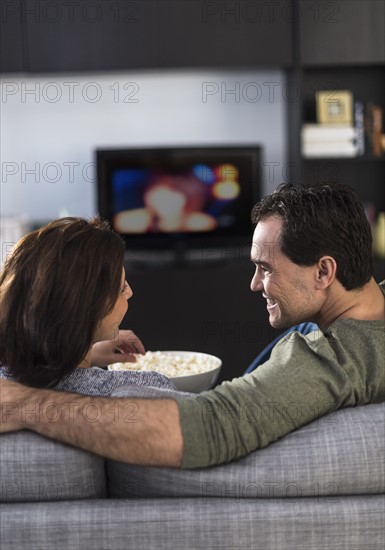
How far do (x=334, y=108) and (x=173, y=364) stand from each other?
3.22 metres

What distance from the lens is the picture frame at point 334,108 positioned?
5.32m

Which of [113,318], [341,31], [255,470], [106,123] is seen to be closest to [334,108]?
[341,31]

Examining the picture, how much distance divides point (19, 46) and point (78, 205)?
3.28ft

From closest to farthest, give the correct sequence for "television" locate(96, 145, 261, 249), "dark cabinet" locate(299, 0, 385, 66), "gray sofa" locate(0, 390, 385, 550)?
"gray sofa" locate(0, 390, 385, 550) < "dark cabinet" locate(299, 0, 385, 66) < "television" locate(96, 145, 261, 249)

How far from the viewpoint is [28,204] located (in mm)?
5621

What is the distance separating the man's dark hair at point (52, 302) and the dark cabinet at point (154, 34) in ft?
12.0

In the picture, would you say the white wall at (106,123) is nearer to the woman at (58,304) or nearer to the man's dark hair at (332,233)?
the man's dark hair at (332,233)

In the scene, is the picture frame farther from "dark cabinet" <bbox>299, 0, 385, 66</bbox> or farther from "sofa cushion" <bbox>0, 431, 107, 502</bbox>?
"sofa cushion" <bbox>0, 431, 107, 502</bbox>

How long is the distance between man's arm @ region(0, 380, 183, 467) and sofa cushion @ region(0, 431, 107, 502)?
17mm

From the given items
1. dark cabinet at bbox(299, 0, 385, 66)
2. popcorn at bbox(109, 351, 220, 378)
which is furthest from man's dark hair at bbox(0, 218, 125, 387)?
dark cabinet at bbox(299, 0, 385, 66)

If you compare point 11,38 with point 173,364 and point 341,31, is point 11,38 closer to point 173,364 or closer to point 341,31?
point 341,31

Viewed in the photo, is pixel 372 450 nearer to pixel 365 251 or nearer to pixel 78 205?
pixel 365 251

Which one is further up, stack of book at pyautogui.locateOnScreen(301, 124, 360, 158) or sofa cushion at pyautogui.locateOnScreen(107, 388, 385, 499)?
stack of book at pyautogui.locateOnScreen(301, 124, 360, 158)

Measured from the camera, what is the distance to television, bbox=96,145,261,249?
5.41 m
